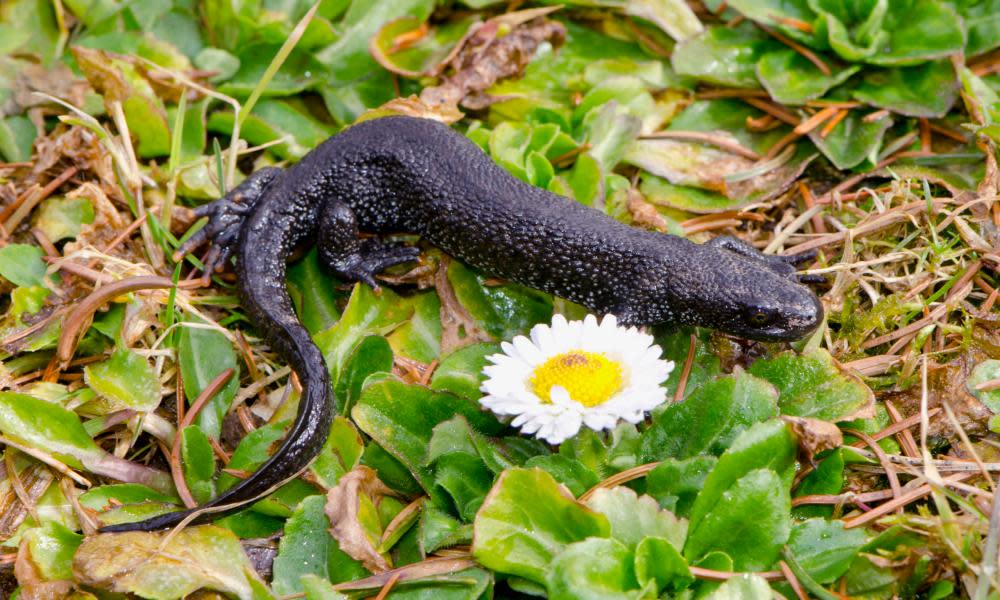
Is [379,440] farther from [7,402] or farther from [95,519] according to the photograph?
[7,402]

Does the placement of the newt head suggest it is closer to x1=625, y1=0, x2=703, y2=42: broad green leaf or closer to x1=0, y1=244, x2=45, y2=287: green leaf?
x1=625, y1=0, x2=703, y2=42: broad green leaf

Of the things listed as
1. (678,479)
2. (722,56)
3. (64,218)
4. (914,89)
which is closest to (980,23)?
(914,89)

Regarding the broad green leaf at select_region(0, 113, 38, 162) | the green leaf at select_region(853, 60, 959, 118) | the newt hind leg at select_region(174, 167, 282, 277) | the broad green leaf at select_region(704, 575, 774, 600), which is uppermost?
the broad green leaf at select_region(0, 113, 38, 162)

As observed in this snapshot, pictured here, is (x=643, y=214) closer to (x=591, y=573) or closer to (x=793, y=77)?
(x=793, y=77)

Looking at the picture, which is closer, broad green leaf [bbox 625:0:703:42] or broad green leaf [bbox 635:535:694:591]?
broad green leaf [bbox 635:535:694:591]

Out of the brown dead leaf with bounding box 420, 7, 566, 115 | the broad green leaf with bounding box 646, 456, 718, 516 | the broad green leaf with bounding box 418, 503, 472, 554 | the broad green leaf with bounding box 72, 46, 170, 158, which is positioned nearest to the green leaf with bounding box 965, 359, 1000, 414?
the broad green leaf with bounding box 646, 456, 718, 516

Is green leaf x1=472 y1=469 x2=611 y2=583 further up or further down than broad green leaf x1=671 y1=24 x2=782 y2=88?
further down

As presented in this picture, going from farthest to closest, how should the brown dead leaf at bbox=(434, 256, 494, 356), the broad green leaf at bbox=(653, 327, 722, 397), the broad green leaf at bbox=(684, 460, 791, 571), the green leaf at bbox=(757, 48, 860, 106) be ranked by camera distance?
the green leaf at bbox=(757, 48, 860, 106)
the brown dead leaf at bbox=(434, 256, 494, 356)
the broad green leaf at bbox=(653, 327, 722, 397)
the broad green leaf at bbox=(684, 460, 791, 571)

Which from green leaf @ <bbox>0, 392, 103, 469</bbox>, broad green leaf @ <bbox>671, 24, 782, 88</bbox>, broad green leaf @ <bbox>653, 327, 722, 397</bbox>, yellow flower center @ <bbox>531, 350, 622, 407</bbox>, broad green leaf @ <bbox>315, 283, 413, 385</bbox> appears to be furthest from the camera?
broad green leaf @ <bbox>671, 24, 782, 88</bbox>
